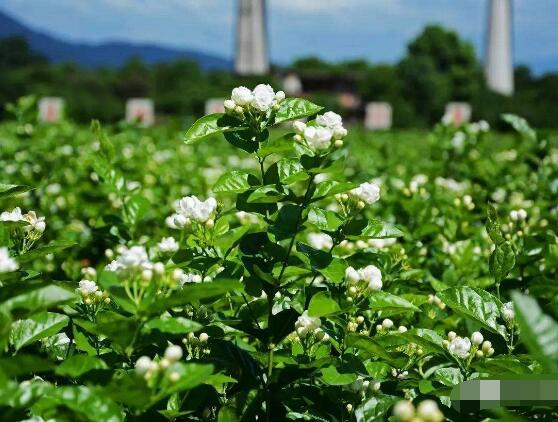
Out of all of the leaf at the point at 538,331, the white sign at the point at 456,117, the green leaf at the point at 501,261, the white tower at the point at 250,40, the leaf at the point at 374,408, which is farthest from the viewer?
the white tower at the point at 250,40

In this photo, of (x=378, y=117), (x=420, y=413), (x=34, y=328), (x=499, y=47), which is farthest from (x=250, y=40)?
(x=420, y=413)

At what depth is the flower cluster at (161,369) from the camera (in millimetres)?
1058

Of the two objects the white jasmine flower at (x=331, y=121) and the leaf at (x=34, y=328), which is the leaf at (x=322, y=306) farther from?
the leaf at (x=34, y=328)

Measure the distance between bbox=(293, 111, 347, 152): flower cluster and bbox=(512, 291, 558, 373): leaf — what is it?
1.69 ft

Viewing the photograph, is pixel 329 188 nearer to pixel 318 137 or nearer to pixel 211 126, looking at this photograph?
pixel 318 137

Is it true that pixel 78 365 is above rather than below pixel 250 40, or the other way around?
above

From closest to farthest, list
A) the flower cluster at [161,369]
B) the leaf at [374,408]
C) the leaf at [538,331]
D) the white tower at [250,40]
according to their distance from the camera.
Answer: the leaf at [538,331] < the flower cluster at [161,369] < the leaf at [374,408] < the white tower at [250,40]

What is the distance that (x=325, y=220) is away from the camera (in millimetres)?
1479

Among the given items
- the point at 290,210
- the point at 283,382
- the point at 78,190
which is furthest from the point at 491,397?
the point at 78,190

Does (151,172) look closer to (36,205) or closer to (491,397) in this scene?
(36,205)

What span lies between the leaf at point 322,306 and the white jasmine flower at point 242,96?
37cm

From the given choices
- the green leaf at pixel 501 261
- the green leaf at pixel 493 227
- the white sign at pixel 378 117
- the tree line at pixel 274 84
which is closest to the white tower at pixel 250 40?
the tree line at pixel 274 84

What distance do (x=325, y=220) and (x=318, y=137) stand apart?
206mm

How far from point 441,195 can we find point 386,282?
148 cm
